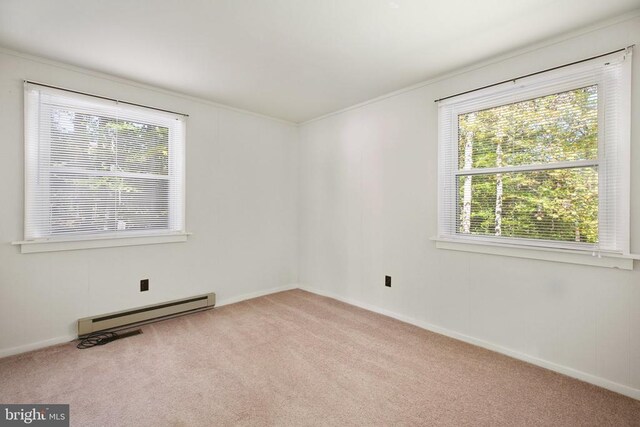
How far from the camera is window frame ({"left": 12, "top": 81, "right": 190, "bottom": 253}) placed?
252 centimetres

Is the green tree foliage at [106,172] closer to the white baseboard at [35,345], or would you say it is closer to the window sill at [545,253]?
the white baseboard at [35,345]

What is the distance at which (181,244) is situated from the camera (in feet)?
11.2

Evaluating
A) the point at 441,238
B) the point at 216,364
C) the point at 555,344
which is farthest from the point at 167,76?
the point at 555,344

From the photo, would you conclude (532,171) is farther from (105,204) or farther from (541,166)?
(105,204)

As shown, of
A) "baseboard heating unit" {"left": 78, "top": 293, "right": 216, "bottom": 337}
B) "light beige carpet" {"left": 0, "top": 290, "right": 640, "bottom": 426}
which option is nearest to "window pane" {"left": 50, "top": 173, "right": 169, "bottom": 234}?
"baseboard heating unit" {"left": 78, "top": 293, "right": 216, "bottom": 337}

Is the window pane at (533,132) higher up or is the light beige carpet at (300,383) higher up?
the window pane at (533,132)

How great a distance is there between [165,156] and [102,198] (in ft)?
2.46

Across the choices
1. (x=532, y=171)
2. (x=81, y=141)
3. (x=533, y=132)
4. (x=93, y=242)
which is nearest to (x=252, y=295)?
(x=93, y=242)

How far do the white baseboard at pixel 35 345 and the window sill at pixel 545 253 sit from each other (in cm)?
352

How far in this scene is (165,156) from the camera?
330 cm

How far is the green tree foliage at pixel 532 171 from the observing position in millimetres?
2130

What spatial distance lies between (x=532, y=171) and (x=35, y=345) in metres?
4.35

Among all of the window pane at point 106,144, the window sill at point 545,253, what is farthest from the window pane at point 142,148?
the window sill at point 545,253

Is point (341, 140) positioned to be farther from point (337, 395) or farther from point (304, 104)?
point (337, 395)
